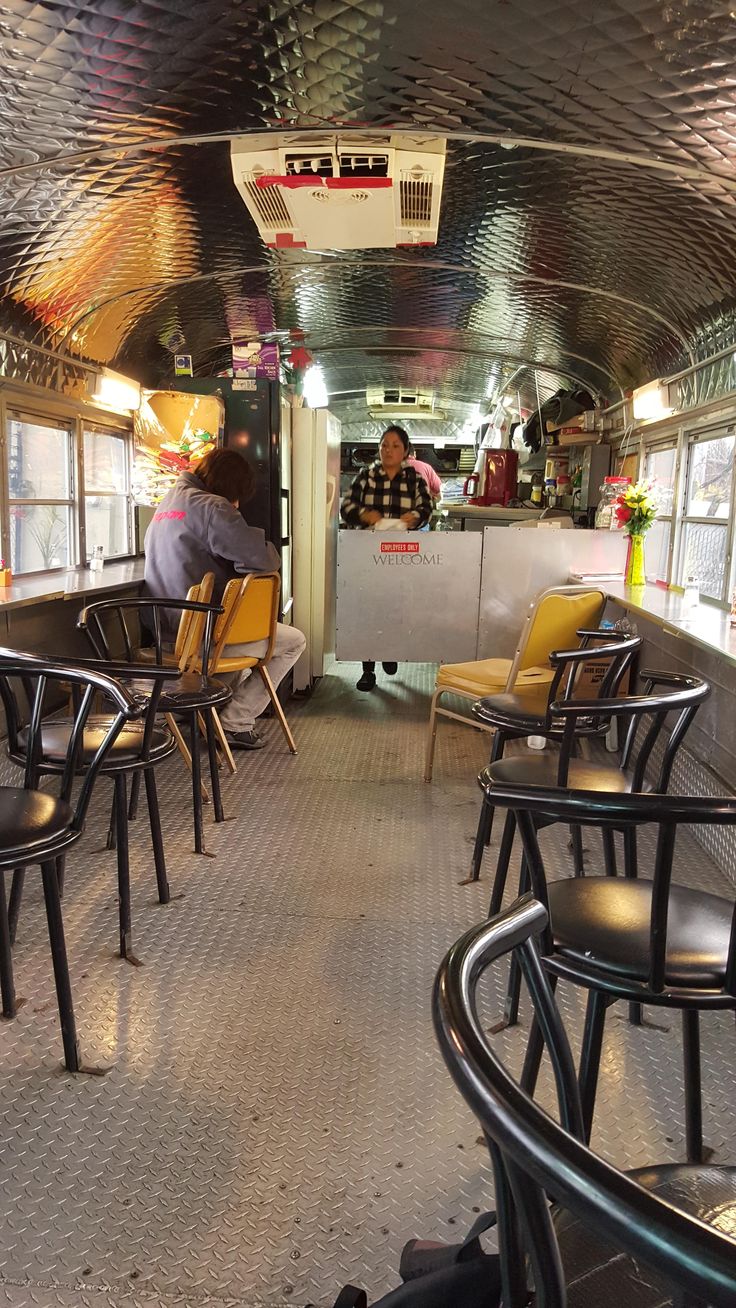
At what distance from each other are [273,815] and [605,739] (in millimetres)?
2047

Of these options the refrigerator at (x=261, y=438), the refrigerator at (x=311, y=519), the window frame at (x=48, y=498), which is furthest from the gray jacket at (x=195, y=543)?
the refrigerator at (x=311, y=519)

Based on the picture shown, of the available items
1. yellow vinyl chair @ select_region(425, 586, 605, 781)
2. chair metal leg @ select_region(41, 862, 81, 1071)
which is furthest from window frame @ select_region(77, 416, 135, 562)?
chair metal leg @ select_region(41, 862, 81, 1071)

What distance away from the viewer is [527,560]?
5281mm

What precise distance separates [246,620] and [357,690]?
2.34 meters

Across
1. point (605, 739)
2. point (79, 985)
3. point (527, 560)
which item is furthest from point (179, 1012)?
point (527, 560)

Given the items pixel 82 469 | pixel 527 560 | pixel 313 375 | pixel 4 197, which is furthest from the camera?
pixel 313 375

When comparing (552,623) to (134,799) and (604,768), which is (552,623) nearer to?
(604,768)

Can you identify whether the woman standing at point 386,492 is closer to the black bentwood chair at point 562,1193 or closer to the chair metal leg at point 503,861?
the chair metal leg at point 503,861

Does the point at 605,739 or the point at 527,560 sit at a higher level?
the point at 527,560

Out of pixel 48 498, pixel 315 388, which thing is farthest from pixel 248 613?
pixel 315 388

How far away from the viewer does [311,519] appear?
223 inches

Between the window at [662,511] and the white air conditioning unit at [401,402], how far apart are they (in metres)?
3.92

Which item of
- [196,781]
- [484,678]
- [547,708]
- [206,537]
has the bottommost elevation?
[196,781]

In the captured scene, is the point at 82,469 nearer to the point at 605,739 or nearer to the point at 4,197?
the point at 4,197
